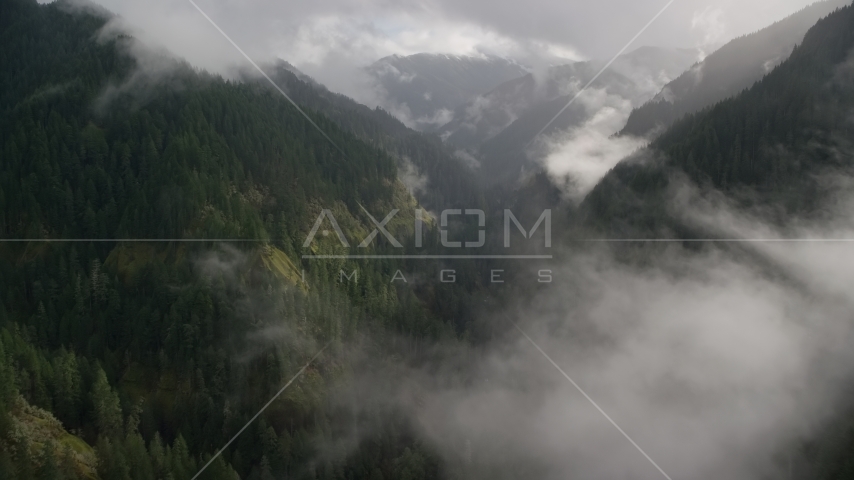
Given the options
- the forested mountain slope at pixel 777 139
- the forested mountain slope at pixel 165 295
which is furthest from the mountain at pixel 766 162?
the forested mountain slope at pixel 165 295

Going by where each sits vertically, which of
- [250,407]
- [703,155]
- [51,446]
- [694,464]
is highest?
[703,155]

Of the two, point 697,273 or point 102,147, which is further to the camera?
point 697,273

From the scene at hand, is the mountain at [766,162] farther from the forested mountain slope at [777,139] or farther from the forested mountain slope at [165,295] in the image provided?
the forested mountain slope at [165,295]

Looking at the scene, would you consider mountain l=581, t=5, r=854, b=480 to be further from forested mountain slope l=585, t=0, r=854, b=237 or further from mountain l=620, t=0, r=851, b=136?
mountain l=620, t=0, r=851, b=136

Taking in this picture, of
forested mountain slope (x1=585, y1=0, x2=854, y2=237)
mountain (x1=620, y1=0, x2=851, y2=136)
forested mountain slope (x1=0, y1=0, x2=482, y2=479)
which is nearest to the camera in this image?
forested mountain slope (x1=0, y1=0, x2=482, y2=479)

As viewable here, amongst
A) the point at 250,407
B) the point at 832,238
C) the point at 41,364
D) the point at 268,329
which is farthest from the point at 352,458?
the point at 832,238

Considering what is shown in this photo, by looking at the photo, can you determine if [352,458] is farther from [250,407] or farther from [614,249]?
[614,249]

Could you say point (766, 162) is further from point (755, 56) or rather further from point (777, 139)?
point (755, 56)

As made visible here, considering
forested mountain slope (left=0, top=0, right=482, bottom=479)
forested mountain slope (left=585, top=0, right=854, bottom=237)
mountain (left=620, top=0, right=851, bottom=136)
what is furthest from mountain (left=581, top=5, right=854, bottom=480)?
forested mountain slope (left=0, top=0, right=482, bottom=479)
